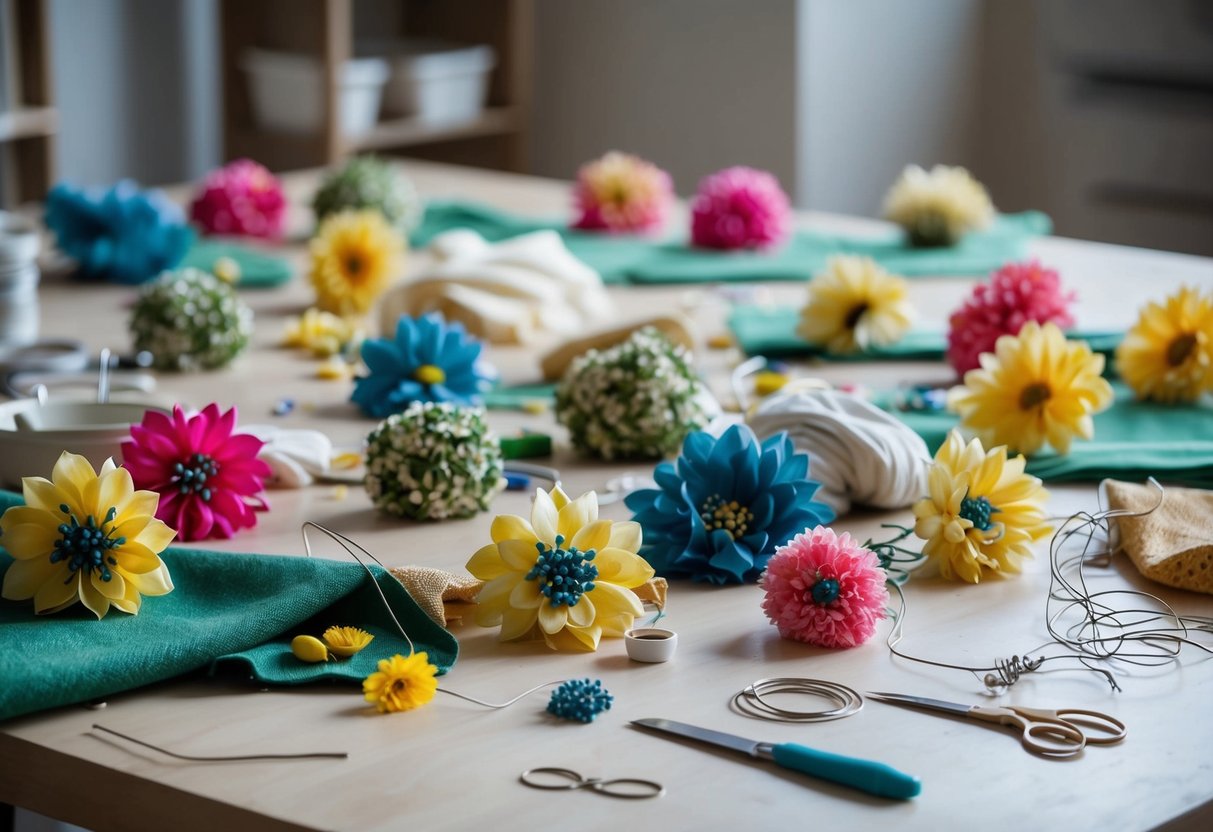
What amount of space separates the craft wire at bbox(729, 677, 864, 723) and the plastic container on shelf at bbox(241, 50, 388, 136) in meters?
2.81

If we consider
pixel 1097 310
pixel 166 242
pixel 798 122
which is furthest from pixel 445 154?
pixel 1097 310

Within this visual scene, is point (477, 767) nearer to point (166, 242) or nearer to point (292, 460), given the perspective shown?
point (292, 460)

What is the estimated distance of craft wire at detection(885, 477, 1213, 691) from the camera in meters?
0.94

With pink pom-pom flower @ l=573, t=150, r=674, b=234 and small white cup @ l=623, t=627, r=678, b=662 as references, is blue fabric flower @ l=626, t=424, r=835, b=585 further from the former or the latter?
pink pom-pom flower @ l=573, t=150, r=674, b=234

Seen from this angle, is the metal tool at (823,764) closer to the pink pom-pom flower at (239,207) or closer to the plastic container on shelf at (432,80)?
the pink pom-pom flower at (239,207)

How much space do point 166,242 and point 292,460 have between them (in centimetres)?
84

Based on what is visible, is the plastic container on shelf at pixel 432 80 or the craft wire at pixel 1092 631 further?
the plastic container on shelf at pixel 432 80

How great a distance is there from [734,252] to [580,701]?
138 cm

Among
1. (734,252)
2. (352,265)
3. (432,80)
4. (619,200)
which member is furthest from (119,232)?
(432,80)

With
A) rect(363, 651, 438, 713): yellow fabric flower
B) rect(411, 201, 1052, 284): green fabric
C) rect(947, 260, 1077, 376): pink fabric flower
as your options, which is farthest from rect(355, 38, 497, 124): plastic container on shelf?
rect(363, 651, 438, 713): yellow fabric flower

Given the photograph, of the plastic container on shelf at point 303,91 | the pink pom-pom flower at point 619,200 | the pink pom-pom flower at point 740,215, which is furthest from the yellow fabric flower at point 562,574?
the plastic container on shelf at point 303,91

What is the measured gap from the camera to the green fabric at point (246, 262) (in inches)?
79.5

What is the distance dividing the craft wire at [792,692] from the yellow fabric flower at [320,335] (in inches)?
36.3

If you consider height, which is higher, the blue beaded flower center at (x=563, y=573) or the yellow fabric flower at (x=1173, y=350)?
the yellow fabric flower at (x=1173, y=350)
